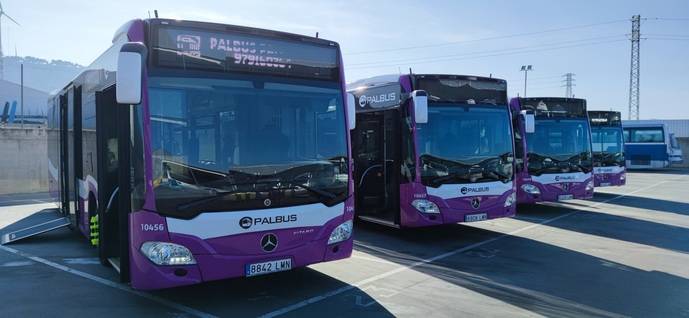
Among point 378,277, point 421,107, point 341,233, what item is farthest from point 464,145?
point 341,233

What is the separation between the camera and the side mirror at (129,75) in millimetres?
4469

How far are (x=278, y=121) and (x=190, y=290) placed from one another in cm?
233

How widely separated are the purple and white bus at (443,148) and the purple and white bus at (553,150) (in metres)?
2.97

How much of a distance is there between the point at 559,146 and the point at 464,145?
4918 millimetres

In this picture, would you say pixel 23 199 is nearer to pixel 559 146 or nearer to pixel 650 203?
pixel 559 146

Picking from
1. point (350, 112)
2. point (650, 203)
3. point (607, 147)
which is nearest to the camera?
Answer: point (350, 112)

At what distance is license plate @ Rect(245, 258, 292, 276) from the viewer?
5.18 metres

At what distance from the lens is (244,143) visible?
204 inches

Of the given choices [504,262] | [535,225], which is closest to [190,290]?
[504,262]

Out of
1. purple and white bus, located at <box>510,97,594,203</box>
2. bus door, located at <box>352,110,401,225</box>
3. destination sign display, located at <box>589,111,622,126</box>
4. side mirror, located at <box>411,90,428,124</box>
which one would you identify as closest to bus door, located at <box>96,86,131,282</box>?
side mirror, located at <box>411,90,428,124</box>

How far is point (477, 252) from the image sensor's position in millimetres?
8203

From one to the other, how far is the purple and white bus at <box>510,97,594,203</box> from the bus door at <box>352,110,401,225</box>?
410 cm

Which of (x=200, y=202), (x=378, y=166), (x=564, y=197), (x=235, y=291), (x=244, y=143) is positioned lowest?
(x=235, y=291)

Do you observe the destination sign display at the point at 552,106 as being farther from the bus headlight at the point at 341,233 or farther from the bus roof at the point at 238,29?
the bus headlight at the point at 341,233
